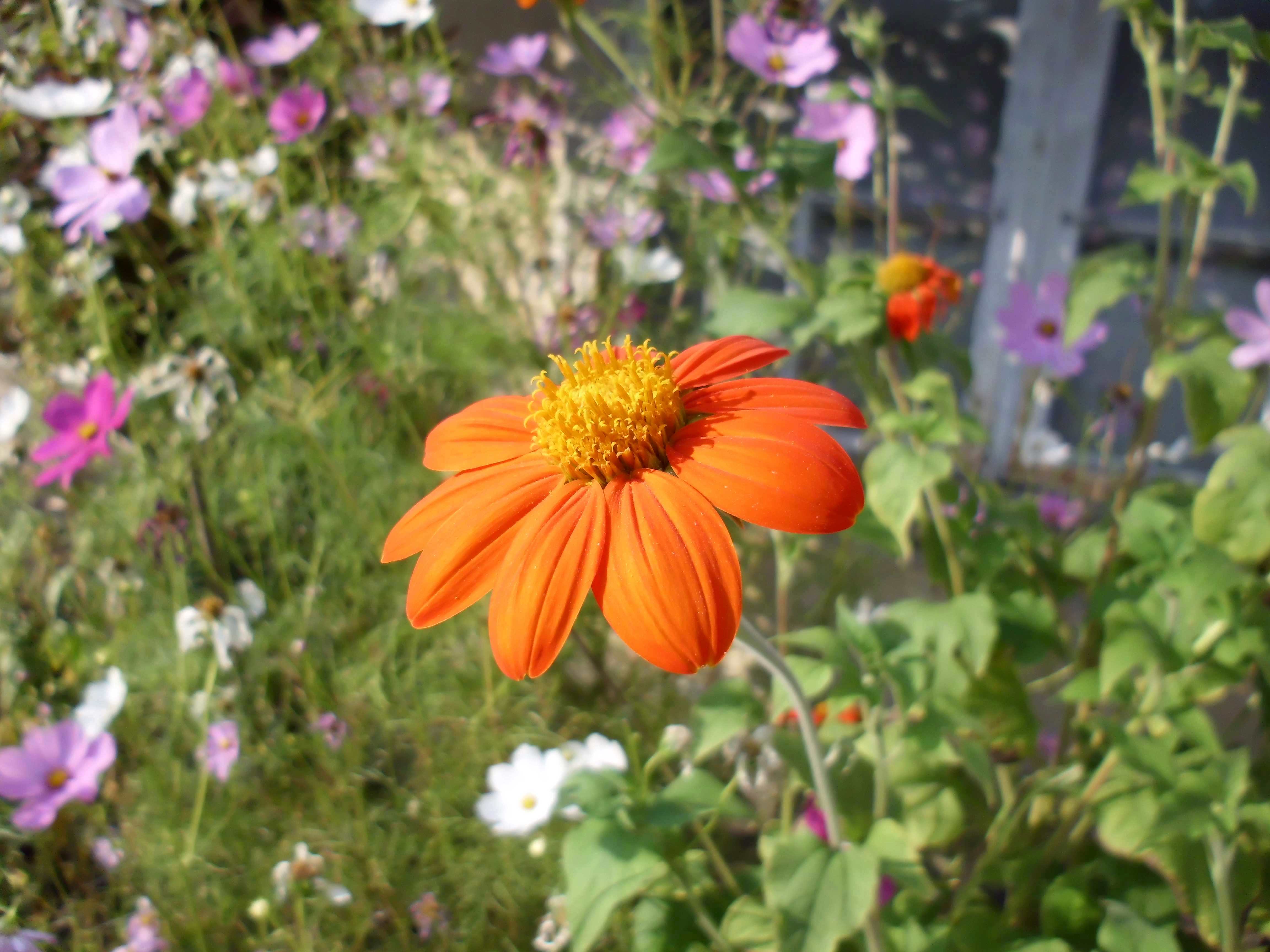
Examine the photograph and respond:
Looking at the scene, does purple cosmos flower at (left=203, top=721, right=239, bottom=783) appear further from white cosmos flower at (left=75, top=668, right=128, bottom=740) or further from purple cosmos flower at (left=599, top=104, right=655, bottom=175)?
purple cosmos flower at (left=599, top=104, right=655, bottom=175)

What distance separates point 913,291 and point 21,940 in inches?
49.8

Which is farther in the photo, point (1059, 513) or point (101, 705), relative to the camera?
point (1059, 513)

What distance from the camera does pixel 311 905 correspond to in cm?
118

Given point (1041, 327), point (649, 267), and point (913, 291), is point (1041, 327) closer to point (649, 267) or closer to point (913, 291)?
point (913, 291)

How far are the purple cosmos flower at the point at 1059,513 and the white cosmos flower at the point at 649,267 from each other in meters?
0.81

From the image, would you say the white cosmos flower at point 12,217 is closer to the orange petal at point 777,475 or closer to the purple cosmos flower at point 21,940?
the purple cosmos flower at point 21,940

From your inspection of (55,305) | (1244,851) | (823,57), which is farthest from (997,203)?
(55,305)

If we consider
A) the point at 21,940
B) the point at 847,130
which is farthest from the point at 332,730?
the point at 847,130

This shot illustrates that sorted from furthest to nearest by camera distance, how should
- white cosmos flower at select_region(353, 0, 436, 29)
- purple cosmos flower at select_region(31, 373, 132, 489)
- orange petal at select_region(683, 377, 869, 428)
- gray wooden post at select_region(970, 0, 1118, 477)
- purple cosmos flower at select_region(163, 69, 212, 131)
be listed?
1. gray wooden post at select_region(970, 0, 1118, 477)
2. purple cosmos flower at select_region(163, 69, 212, 131)
3. white cosmos flower at select_region(353, 0, 436, 29)
4. purple cosmos flower at select_region(31, 373, 132, 489)
5. orange petal at select_region(683, 377, 869, 428)

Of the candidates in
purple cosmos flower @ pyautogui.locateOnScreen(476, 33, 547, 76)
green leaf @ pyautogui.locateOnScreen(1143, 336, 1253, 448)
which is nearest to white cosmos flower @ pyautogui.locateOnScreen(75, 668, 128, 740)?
purple cosmos flower @ pyautogui.locateOnScreen(476, 33, 547, 76)

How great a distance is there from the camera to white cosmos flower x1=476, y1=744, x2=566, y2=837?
1.01 m

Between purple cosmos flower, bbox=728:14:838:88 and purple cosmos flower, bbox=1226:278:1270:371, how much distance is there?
650mm

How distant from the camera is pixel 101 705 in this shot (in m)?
1.14

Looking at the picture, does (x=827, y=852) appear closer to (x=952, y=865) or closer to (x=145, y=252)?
(x=952, y=865)
